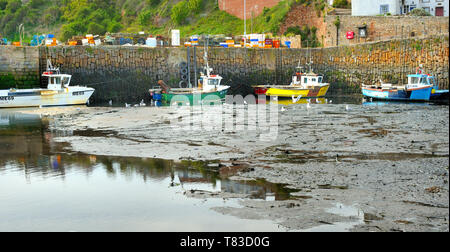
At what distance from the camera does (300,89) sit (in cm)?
3266

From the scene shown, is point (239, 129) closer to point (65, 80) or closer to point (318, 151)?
point (318, 151)

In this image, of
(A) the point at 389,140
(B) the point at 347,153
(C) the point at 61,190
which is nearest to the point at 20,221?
(C) the point at 61,190

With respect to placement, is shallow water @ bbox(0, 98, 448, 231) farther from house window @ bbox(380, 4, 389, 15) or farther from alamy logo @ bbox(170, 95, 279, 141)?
A: house window @ bbox(380, 4, 389, 15)

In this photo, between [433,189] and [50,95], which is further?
[50,95]

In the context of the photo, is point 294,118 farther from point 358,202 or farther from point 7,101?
point 7,101

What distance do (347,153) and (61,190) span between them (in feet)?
21.3

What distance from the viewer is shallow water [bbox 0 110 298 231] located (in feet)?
28.3

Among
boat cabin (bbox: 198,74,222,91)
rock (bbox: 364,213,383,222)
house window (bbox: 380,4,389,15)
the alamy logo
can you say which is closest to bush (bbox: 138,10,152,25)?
house window (bbox: 380,4,389,15)

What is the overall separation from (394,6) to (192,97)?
1783cm

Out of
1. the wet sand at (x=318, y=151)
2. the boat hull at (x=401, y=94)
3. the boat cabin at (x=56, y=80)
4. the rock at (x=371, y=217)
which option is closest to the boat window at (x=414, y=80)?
the boat hull at (x=401, y=94)

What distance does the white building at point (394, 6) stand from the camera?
3950cm

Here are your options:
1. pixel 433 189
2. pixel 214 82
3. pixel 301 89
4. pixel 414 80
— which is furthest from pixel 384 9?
pixel 433 189

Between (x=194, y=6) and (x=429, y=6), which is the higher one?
(x=194, y=6)

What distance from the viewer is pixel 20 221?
888 cm
